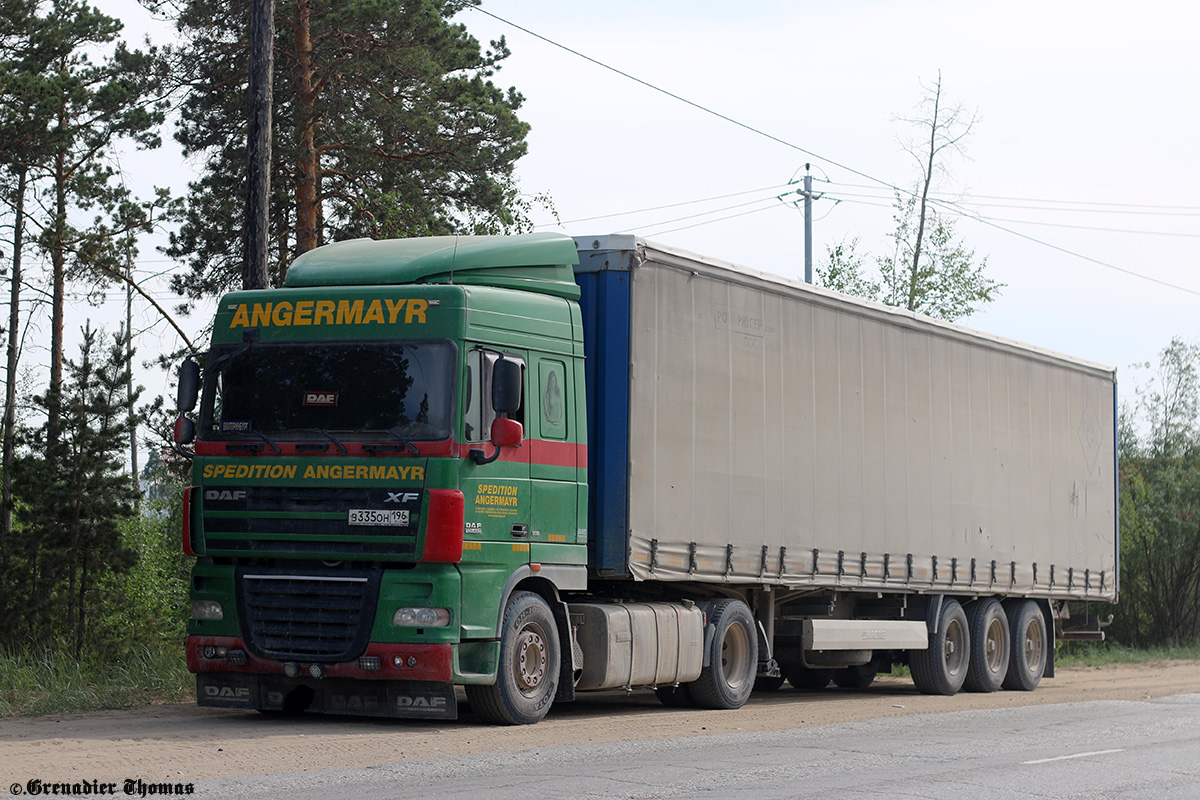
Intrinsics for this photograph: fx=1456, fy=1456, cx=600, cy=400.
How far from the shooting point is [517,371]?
1160 cm

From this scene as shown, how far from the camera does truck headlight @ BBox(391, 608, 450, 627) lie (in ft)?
36.8

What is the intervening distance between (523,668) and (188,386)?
3.66 metres

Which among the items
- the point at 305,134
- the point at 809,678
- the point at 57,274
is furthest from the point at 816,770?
the point at 57,274

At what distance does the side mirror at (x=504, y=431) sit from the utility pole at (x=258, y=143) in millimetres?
5008

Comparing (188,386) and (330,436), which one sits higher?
(188,386)

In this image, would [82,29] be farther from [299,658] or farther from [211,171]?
[299,658]

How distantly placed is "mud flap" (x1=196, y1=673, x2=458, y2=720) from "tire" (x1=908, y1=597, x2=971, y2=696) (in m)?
8.28

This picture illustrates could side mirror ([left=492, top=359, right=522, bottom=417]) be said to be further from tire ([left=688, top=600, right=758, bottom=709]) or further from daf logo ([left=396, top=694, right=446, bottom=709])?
tire ([left=688, top=600, right=758, bottom=709])

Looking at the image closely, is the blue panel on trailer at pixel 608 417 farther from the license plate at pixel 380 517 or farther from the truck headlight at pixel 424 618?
the license plate at pixel 380 517

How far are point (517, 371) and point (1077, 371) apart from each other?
12.5 meters

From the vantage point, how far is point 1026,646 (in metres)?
20.2

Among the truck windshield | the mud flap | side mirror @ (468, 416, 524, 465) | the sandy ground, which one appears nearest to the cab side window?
side mirror @ (468, 416, 524, 465)

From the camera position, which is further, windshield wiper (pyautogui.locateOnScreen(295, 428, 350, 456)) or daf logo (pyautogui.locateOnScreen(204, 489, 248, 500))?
daf logo (pyautogui.locateOnScreen(204, 489, 248, 500))

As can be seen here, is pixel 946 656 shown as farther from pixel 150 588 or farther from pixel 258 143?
pixel 150 588
